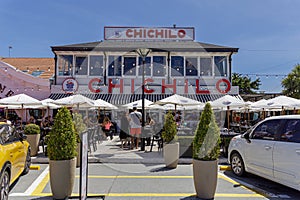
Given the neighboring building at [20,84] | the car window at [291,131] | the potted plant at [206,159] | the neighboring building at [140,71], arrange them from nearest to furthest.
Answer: the potted plant at [206,159], the car window at [291,131], the neighboring building at [20,84], the neighboring building at [140,71]

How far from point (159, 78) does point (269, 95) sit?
1201 cm

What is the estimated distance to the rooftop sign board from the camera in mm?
22047

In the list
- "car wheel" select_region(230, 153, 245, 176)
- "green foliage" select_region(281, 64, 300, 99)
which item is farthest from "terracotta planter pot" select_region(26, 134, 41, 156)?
"green foliage" select_region(281, 64, 300, 99)

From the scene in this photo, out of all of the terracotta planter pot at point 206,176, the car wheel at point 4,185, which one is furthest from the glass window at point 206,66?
the car wheel at point 4,185

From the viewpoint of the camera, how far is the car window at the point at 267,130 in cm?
602

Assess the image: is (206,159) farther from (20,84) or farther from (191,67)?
(20,84)

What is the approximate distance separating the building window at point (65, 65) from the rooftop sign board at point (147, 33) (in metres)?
4.13

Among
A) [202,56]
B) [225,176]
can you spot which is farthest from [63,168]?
[202,56]

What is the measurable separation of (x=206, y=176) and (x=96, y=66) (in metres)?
16.6

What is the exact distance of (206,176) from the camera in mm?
5172

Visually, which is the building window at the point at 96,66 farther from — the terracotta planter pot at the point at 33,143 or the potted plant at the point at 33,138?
the terracotta planter pot at the point at 33,143

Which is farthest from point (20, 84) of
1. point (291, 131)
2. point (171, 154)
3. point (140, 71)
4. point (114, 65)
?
point (291, 131)

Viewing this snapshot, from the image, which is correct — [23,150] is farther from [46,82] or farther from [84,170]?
[46,82]

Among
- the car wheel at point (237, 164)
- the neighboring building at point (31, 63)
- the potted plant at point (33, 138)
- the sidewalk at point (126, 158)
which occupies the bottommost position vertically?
the sidewalk at point (126, 158)
